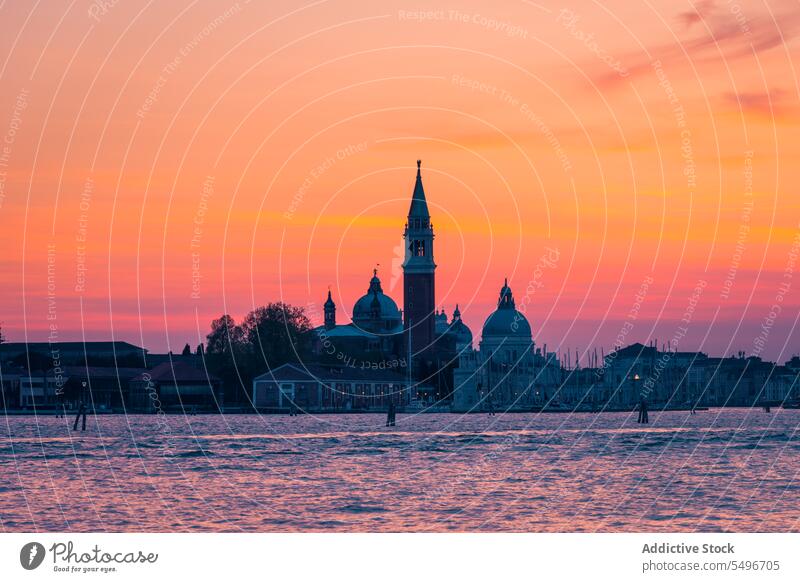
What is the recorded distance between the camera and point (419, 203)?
170500mm

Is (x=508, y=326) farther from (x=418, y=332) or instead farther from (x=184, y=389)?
(x=184, y=389)

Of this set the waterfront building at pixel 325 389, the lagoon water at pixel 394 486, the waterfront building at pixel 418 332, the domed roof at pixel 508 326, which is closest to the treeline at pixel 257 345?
the waterfront building at pixel 325 389

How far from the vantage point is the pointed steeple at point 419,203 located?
169 m

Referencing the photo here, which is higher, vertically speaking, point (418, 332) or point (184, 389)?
point (418, 332)

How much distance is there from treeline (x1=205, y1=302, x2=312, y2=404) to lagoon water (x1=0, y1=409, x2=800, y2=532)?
234ft

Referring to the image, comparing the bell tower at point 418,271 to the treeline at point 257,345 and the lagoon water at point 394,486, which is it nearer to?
the treeline at point 257,345

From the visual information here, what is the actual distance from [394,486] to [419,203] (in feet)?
421

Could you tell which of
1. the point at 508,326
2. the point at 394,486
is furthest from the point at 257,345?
the point at 394,486

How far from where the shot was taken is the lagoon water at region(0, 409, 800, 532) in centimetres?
3353

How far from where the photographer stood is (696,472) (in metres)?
51.3

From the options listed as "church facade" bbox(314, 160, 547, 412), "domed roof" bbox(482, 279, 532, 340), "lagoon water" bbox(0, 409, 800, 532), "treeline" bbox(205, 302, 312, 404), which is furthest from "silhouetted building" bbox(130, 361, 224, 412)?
"lagoon water" bbox(0, 409, 800, 532)

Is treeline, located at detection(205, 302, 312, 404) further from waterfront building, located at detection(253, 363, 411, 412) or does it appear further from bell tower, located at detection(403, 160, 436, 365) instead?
bell tower, located at detection(403, 160, 436, 365)

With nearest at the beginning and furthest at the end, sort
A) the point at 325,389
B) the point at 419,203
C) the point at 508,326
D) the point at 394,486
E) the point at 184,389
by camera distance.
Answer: the point at 394,486
the point at 184,389
the point at 325,389
the point at 419,203
the point at 508,326
